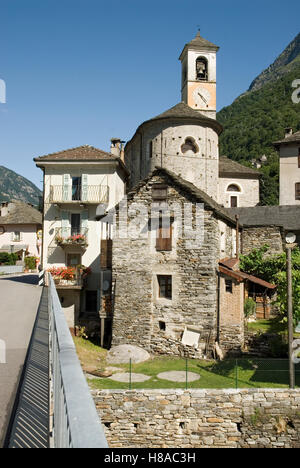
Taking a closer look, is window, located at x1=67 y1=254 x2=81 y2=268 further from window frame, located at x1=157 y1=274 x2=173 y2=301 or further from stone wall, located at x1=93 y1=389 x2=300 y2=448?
stone wall, located at x1=93 y1=389 x2=300 y2=448

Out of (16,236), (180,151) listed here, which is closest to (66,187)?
(180,151)

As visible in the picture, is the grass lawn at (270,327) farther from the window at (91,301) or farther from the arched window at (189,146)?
the arched window at (189,146)

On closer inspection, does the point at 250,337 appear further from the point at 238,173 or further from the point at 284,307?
the point at 238,173

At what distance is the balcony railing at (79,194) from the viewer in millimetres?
24172

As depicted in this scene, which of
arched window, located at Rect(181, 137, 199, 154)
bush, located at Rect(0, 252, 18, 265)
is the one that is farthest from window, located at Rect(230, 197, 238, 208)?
bush, located at Rect(0, 252, 18, 265)

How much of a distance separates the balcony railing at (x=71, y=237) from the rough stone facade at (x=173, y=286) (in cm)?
437

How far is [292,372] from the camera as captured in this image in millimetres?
13625

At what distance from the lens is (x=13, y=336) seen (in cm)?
710

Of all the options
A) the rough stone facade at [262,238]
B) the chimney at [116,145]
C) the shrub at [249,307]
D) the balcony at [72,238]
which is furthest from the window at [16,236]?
the shrub at [249,307]

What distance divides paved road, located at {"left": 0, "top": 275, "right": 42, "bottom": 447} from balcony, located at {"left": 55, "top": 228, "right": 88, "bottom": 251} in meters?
9.97

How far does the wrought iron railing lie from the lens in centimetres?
2342

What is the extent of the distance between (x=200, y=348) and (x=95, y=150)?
14.5m

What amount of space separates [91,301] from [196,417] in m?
12.2
